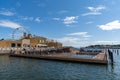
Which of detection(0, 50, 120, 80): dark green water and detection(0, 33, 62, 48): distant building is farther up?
detection(0, 33, 62, 48): distant building

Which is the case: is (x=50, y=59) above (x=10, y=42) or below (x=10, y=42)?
below

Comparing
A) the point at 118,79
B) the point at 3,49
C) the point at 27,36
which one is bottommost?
the point at 118,79

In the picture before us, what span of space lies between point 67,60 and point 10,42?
38.1 metres

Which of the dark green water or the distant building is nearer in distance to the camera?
the dark green water

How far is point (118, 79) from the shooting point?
1936 centimetres

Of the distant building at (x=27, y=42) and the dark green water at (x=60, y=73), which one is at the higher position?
the distant building at (x=27, y=42)

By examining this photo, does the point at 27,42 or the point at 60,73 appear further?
the point at 27,42

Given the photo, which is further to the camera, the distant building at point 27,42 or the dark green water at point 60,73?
the distant building at point 27,42

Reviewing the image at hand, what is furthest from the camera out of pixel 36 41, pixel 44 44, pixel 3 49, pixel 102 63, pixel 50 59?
pixel 44 44

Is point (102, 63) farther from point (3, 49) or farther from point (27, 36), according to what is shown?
point (27, 36)

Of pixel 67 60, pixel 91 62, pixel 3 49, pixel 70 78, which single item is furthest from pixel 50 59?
pixel 3 49

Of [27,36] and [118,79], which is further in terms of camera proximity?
[27,36]

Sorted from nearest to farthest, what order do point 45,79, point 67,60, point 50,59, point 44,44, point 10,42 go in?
point 45,79
point 67,60
point 50,59
point 10,42
point 44,44

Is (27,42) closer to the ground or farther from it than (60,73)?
farther from it
